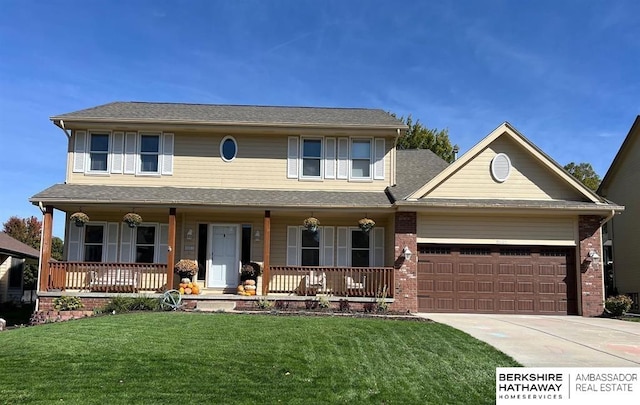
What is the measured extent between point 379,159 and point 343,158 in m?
1.21

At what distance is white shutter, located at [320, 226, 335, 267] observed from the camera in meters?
18.0

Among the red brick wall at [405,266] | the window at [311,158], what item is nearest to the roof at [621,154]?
the red brick wall at [405,266]

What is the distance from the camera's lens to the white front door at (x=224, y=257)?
58.1 feet

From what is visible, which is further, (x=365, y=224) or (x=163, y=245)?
(x=163, y=245)

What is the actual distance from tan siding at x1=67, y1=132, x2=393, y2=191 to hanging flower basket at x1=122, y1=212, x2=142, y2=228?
1871 mm

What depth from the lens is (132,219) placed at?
53.2 feet

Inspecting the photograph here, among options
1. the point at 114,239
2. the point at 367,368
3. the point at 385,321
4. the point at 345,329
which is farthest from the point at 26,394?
the point at 114,239

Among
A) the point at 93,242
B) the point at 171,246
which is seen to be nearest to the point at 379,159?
the point at 171,246

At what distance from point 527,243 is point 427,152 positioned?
6.36 meters

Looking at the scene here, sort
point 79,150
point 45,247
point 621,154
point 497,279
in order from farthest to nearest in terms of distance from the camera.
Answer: point 621,154, point 79,150, point 497,279, point 45,247

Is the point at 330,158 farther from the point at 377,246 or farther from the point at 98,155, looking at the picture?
the point at 98,155

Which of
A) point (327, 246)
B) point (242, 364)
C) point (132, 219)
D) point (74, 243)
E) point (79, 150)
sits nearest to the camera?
point (242, 364)

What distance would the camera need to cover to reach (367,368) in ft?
27.6

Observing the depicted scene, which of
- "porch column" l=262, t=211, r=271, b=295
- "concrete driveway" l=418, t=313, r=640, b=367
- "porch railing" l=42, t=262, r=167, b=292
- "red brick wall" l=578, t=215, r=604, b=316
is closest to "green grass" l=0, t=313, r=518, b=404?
"concrete driveway" l=418, t=313, r=640, b=367
